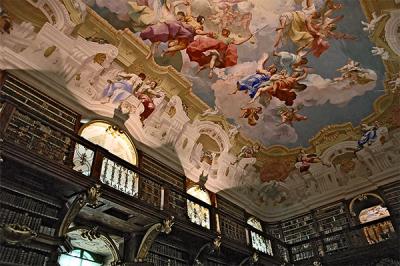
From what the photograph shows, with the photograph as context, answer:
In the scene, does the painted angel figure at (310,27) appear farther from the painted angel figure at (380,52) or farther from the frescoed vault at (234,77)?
the painted angel figure at (380,52)

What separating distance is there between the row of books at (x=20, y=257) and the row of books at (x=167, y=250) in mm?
2691

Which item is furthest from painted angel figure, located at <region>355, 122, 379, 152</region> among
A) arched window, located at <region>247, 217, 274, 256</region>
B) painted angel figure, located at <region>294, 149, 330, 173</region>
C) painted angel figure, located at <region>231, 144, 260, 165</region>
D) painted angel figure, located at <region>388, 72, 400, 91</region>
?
arched window, located at <region>247, 217, 274, 256</region>

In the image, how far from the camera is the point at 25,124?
629cm

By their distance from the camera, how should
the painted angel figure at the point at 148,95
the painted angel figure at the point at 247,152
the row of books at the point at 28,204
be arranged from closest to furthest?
the row of books at the point at 28,204 < the painted angel figure at the point at 148,95 < the painted angel figure at the point at 247,152

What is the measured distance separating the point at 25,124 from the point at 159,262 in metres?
4.11

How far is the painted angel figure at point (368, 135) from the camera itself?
11469 mm

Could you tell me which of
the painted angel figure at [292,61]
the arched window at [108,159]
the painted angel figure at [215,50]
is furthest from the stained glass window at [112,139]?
the painted angel figure at [292,61]

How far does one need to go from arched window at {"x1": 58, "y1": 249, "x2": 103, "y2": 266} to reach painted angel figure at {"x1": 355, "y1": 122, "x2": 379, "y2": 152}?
9.09m

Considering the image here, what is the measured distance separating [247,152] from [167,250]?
5.22 meters

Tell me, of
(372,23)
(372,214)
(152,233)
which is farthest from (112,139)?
(372,214)

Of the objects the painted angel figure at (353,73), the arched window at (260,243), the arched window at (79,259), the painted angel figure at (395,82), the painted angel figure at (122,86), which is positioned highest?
the painted angel figure at (353,73)

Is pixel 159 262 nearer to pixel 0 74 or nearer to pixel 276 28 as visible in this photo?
pixel 0 74

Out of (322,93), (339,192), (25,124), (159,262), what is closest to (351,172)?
(339,192)

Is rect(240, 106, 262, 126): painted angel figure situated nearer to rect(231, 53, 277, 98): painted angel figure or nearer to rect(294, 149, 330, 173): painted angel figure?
rect(231, 53, 277, 98): painted angel figure
